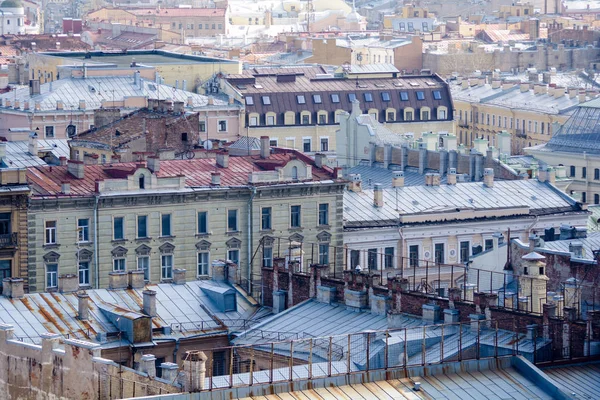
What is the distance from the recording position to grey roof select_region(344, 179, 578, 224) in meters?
82.3

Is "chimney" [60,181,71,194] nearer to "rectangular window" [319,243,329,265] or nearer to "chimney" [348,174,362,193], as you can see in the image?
A: "rectangular window" [319,243,329,265]

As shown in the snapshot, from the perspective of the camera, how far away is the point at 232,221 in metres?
75.9

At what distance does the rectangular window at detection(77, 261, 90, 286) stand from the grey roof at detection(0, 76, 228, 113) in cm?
3896

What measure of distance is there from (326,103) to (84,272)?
162ft

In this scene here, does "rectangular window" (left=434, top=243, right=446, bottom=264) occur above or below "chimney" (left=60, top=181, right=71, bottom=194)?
below

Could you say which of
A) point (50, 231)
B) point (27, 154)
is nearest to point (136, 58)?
point (27, 154)

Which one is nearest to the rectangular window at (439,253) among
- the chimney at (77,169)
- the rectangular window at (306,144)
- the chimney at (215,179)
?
the chimney at (215,179)

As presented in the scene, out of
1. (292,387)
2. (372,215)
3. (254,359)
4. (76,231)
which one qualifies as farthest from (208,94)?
(292,387)

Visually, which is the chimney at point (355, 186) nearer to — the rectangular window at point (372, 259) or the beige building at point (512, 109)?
the rectangular window at point (372, 259)

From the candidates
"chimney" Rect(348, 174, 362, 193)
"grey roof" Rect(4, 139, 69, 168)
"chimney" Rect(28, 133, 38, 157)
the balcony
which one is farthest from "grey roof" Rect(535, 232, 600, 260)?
"chimney" Rect(28, 133, 38, 157)

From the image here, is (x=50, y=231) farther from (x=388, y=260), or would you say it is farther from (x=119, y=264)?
(x=388, y=260)

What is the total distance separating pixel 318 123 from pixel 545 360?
6897 centimetres

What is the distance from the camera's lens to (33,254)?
7144 centimetres

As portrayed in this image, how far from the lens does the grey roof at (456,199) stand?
270 ft
